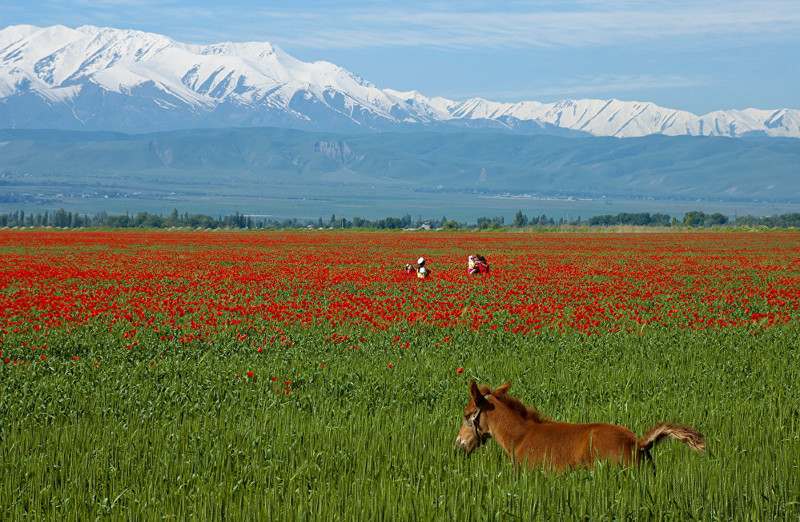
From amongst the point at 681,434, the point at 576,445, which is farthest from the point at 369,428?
the point at 681,434

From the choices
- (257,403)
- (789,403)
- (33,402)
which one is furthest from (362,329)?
(789,403)

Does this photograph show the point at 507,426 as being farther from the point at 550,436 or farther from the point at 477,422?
the point at 550,436

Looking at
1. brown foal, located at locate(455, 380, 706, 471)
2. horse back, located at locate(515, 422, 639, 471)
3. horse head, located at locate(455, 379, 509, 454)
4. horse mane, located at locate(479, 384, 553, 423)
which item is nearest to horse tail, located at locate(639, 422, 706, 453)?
brown foal, located at locate(455, 380, 706, 471)

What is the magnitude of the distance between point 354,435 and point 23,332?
1048 cm

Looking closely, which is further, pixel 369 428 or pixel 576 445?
pixel 369 428

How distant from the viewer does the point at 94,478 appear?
698 centimetres

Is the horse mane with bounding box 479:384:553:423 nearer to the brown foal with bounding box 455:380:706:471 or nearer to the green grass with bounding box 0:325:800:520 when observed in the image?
the brown foal with bounding box 455:380:706:471

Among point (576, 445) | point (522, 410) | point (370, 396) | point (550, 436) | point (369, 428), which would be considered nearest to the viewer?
point (576, 445)

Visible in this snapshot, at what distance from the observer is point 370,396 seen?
10.9 m

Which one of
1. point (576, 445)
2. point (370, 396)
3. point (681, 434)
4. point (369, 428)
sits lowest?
point (370, 396)

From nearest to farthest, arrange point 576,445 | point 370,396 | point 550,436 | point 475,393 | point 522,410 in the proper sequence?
point 576,445 < point 550,436 < point 475,393 < point 522,410 < point 370,396

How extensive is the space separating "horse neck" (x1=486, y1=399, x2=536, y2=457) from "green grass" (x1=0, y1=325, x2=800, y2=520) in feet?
0.94

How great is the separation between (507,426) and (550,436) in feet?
1.38

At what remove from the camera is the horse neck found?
6.84m
